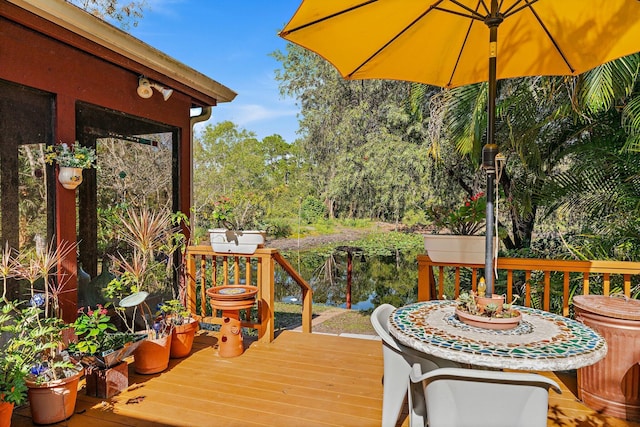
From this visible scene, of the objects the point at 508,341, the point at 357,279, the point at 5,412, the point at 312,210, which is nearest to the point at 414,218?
the point at 357,279

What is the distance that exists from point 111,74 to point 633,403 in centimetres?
442

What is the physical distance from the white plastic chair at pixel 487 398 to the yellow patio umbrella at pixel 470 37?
1.86ft

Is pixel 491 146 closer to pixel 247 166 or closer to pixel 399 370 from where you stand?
pixel 399 370

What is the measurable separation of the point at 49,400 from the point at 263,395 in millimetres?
1218

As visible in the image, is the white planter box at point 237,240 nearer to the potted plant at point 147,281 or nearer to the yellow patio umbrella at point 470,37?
the potted plant at point 147,281

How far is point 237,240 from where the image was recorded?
140 inches

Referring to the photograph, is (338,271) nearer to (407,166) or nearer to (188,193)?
(407,166)

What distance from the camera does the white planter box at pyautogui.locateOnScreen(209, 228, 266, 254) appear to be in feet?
11.6

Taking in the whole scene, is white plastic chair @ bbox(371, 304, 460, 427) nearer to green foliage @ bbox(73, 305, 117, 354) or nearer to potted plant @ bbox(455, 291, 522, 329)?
potted plant @ bbox(455, 291, 522, 329)

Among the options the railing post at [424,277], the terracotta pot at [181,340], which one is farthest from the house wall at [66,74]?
the railing post at [424,277]

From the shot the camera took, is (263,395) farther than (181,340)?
No

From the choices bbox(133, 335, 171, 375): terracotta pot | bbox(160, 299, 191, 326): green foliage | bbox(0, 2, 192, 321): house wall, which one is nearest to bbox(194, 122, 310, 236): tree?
bbox(0, 2, 192, 321): house wall

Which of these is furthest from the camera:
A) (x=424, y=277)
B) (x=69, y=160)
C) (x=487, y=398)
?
(x=424, y=277)

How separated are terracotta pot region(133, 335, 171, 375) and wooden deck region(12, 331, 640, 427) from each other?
2.1 inches
